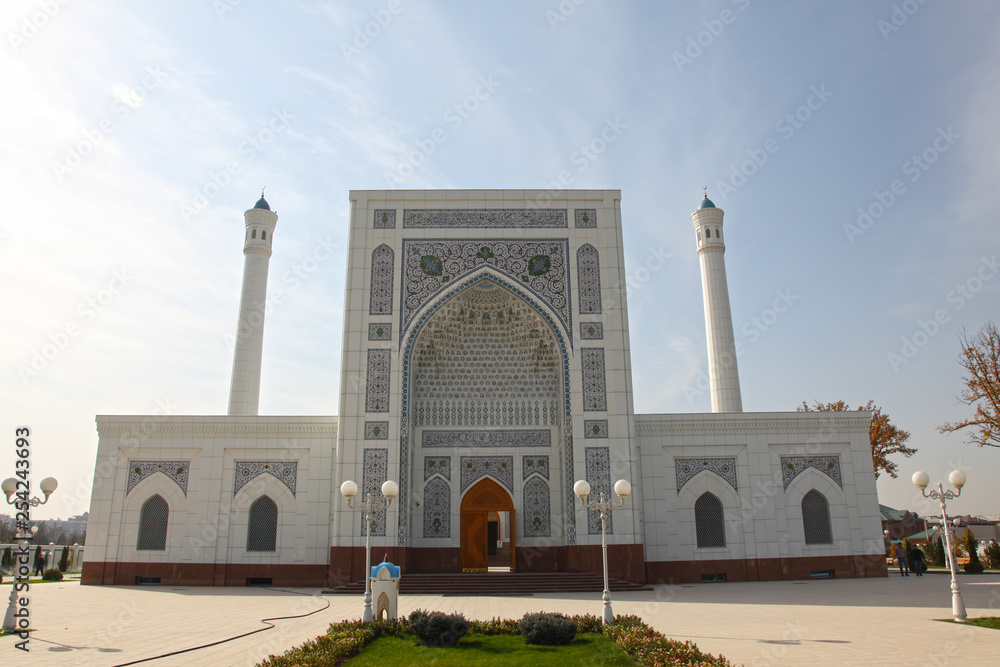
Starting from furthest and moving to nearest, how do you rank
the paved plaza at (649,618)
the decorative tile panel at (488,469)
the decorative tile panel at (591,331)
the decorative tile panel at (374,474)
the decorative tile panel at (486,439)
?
the decorative tile panel at (486,439)
the decorative tile panel at (488,469)
the decorative tile panel at (591,331)
the decorative tile panel at (374,474)
the paved plaza at (649,618)

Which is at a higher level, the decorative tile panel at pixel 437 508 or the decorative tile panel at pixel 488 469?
the decorative tile panel at pixel 488 469

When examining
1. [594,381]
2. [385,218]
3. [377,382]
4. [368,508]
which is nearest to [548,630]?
[368,508]

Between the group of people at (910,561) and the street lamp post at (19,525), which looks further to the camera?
the group of people at (910,561)

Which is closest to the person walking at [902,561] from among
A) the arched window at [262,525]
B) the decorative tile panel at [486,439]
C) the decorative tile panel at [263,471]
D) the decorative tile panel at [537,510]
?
the decorative tile panel at [537,510]

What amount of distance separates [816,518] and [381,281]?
10.2 meters

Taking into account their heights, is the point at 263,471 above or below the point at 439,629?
above

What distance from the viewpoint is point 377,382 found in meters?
13.5

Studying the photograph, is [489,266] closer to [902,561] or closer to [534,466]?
[534,466]

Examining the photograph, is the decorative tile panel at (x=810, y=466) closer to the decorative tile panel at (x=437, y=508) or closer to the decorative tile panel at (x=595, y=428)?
the decorative tile panel at (x=595, y=428)

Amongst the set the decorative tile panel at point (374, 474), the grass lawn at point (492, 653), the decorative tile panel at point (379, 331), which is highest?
the decorative tile panel at point (379, 331)

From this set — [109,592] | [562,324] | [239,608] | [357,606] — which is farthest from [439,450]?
[109,592]

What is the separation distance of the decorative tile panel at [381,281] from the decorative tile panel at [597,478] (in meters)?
4.96

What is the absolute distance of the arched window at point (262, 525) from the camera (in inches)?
531

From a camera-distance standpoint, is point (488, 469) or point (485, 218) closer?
point (488, 469)
